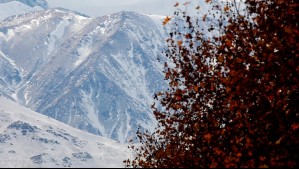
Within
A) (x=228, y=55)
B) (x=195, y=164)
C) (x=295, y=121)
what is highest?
(x=228, y=55)

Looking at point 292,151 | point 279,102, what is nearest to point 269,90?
point 279,102

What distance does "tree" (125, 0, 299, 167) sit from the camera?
19.0m

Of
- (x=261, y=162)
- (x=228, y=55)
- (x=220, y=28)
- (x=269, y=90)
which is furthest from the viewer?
(x=220, y=28)

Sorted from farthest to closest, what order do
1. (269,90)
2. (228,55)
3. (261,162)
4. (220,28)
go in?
(220,28), (228,55), (269,90), (261,162)

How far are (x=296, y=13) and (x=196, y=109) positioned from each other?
205 inches

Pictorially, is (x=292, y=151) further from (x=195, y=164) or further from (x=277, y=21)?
(x=277, y=21)

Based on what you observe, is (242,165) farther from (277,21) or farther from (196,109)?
(277,21)

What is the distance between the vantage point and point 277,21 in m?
21.2

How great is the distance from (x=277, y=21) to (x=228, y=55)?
228cm

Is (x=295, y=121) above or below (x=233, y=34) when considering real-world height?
below

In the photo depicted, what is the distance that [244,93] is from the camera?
19.3m

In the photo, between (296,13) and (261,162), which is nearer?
(261,162)

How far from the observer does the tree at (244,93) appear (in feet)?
62.2

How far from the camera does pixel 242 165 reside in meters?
18.6
